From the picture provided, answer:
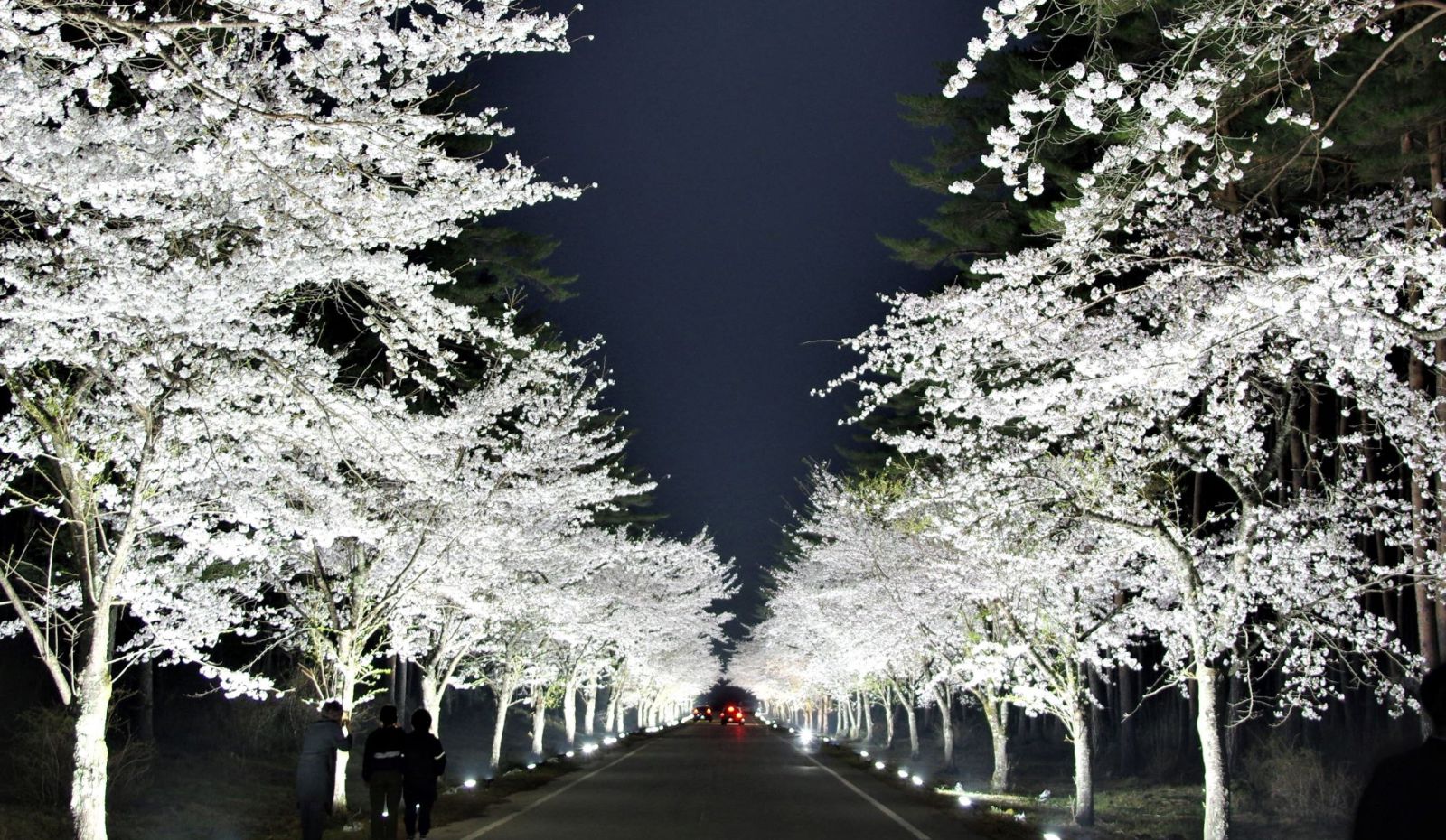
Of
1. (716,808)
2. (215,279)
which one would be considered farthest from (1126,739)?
(215,279)

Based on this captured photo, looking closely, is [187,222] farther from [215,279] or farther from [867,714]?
[867,714]

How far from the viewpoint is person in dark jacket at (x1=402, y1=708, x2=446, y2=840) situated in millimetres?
12312

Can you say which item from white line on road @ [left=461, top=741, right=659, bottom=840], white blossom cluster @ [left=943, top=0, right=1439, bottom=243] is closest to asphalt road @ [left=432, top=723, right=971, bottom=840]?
white line on road @ [left=461, top=741, right=659, bottom=840]

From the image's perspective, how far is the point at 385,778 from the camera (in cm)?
1208

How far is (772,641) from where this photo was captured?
74000 millimetres

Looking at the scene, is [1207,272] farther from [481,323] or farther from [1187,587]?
[481,323]

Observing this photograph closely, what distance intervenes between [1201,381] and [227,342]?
359 inches

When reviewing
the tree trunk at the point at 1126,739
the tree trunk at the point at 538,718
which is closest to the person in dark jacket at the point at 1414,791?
the tree trunk at the point at 1126,739

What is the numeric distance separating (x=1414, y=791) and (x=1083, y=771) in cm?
1465

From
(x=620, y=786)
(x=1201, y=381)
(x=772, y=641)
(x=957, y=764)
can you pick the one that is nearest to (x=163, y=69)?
(x=1201, y=381)

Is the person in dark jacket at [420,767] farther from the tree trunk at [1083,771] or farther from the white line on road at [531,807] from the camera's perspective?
the tree trunk at [1083,771]

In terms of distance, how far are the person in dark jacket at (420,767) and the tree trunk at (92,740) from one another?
11.2ft

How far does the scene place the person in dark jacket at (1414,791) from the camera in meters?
3.47

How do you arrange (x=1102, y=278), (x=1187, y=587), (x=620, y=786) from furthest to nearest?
(x=620, y=786)
(x=1102, y=278)
(x=1187, y=587)
